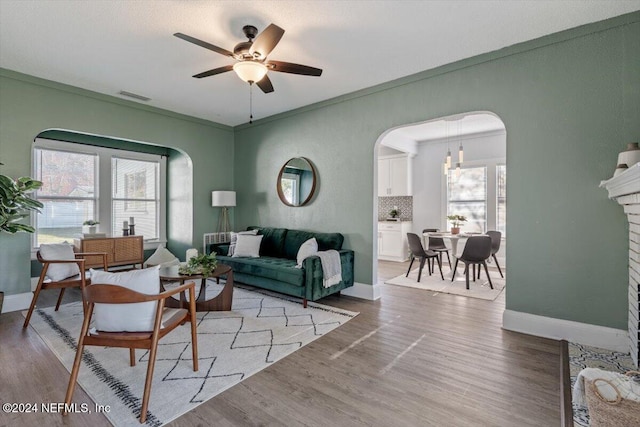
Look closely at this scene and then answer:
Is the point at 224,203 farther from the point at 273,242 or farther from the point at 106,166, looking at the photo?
the point at 106,166

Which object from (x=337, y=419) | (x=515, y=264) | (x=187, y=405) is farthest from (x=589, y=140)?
(x=187, y=405)

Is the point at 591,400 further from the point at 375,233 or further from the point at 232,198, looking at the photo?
the point at 232,198

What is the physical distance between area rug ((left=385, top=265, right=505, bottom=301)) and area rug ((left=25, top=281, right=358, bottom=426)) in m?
1.77

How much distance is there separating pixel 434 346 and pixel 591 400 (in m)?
1.42

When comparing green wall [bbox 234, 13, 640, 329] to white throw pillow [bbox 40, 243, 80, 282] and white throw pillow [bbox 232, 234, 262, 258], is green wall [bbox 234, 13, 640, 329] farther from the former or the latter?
white throw pillow [bbox 40, 243, 80, 282]

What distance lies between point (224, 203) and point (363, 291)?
3.00 m

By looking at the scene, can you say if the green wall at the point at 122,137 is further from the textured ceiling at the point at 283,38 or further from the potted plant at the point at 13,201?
the potted plant at the point at 13,201

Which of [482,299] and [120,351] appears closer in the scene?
[120,351]

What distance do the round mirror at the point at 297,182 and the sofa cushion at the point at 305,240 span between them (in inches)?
21.5

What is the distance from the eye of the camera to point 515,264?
10.7ft

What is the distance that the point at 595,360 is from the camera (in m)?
2.55


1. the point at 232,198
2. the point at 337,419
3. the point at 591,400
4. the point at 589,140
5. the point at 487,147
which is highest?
the point at 487,147

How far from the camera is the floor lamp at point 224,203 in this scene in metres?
5.68

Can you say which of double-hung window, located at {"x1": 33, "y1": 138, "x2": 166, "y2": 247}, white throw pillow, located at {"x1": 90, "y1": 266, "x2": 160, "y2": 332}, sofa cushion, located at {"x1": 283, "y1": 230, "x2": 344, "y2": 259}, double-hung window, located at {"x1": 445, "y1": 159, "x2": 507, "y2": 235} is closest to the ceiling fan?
white throw pillow, located at {"x1": 90, "y1": 266, "x2": 160, "y2": 332}
